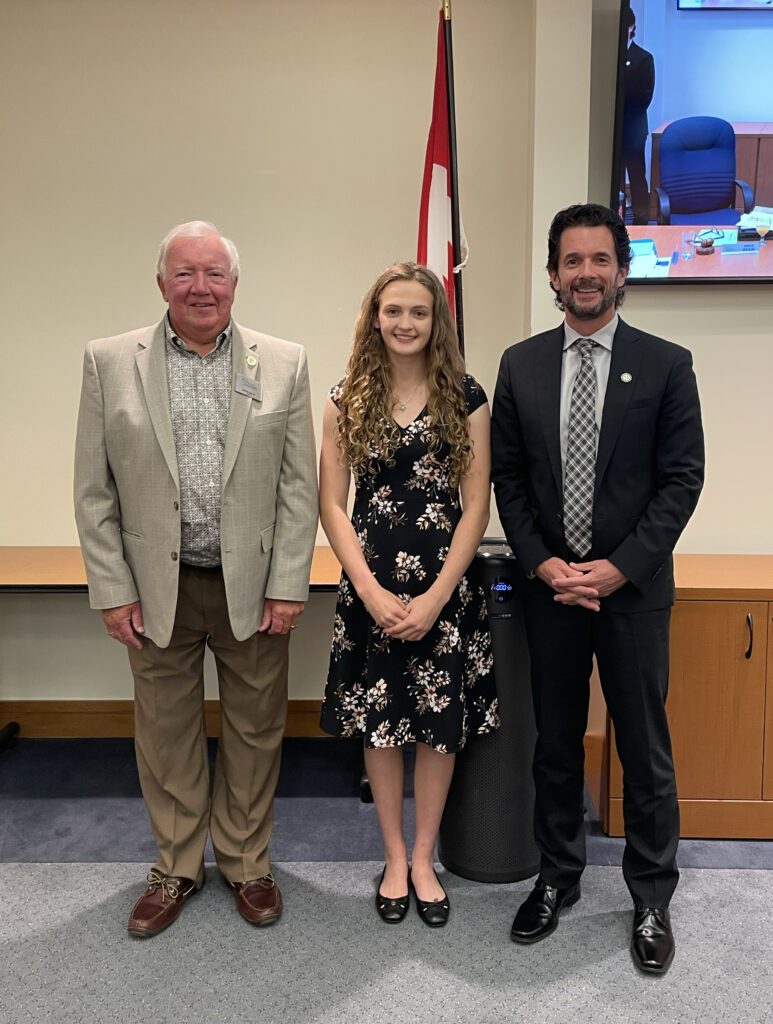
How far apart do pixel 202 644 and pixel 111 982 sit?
80cm

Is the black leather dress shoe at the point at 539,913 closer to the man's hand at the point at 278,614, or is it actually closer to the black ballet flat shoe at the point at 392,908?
the black ballet flat shoe at the point at 392,908

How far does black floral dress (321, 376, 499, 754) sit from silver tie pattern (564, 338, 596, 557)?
26 cm

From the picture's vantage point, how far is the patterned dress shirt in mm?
2109

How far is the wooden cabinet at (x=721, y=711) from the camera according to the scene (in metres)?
2.61

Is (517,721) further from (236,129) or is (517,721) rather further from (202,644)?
(236,129)

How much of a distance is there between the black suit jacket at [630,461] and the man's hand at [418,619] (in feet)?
0.79

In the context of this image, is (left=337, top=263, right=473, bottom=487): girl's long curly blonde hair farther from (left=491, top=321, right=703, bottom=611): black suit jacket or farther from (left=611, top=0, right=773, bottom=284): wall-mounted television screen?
(left=611, top=0, right=773, bottom=284): wall-mounted television screen

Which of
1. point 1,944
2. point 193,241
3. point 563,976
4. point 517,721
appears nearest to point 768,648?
point 517,721

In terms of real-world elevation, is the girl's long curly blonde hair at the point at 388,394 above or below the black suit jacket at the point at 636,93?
below

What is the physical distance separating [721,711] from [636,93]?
203 centimetres

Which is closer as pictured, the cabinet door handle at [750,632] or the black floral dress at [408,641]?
the black floral dress at [408,641]

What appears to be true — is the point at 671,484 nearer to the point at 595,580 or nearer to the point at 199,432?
the point at 595,580

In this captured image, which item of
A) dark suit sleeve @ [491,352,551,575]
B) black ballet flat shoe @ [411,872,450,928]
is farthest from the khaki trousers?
dark suit sleeve @ [491,352,551,575]

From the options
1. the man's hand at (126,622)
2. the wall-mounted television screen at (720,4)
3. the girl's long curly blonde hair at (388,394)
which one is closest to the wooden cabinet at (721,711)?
the girl's long curly blonde hair at (388,394)
